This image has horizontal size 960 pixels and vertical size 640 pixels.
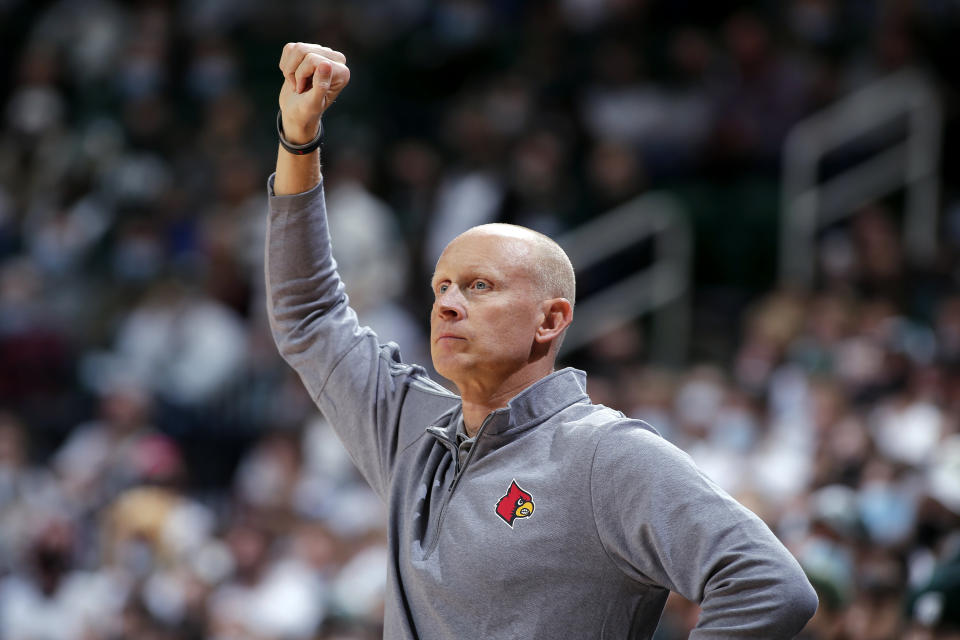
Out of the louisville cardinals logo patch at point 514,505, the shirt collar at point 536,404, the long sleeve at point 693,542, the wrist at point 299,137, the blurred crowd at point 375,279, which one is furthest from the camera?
the blurred crowd at point 375,279

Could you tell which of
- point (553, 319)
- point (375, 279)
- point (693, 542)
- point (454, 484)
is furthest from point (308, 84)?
point (375, 279)

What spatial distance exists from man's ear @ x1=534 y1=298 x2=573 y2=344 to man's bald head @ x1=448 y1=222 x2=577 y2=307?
0.04 ft

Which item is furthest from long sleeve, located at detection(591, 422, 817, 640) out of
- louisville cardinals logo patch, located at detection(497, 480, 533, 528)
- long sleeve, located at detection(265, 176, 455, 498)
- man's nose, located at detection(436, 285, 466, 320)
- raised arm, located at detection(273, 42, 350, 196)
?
raised arm, located at detection(273, 42, 350, 196)

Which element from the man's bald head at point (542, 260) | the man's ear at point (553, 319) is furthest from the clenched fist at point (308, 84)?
the man's ear at point (553, 319)

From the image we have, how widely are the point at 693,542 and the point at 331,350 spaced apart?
0.88 m

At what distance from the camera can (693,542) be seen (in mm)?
2141

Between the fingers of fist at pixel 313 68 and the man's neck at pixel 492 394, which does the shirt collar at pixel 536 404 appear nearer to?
the man's neck at pixel 492 394

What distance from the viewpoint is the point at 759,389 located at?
768cm

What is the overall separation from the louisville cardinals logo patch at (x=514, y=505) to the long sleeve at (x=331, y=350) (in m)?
0.34

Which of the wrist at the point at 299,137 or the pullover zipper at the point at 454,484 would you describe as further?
the wrist at the point at 299,137

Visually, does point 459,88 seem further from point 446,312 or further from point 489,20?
point 446,312

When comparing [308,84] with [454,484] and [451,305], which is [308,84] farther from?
[454,484]

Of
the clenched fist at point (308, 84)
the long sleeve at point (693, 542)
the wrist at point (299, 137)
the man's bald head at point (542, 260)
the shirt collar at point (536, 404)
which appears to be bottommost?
the long sleeve at point (693, 542)

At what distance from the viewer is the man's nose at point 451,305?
2.48 m
